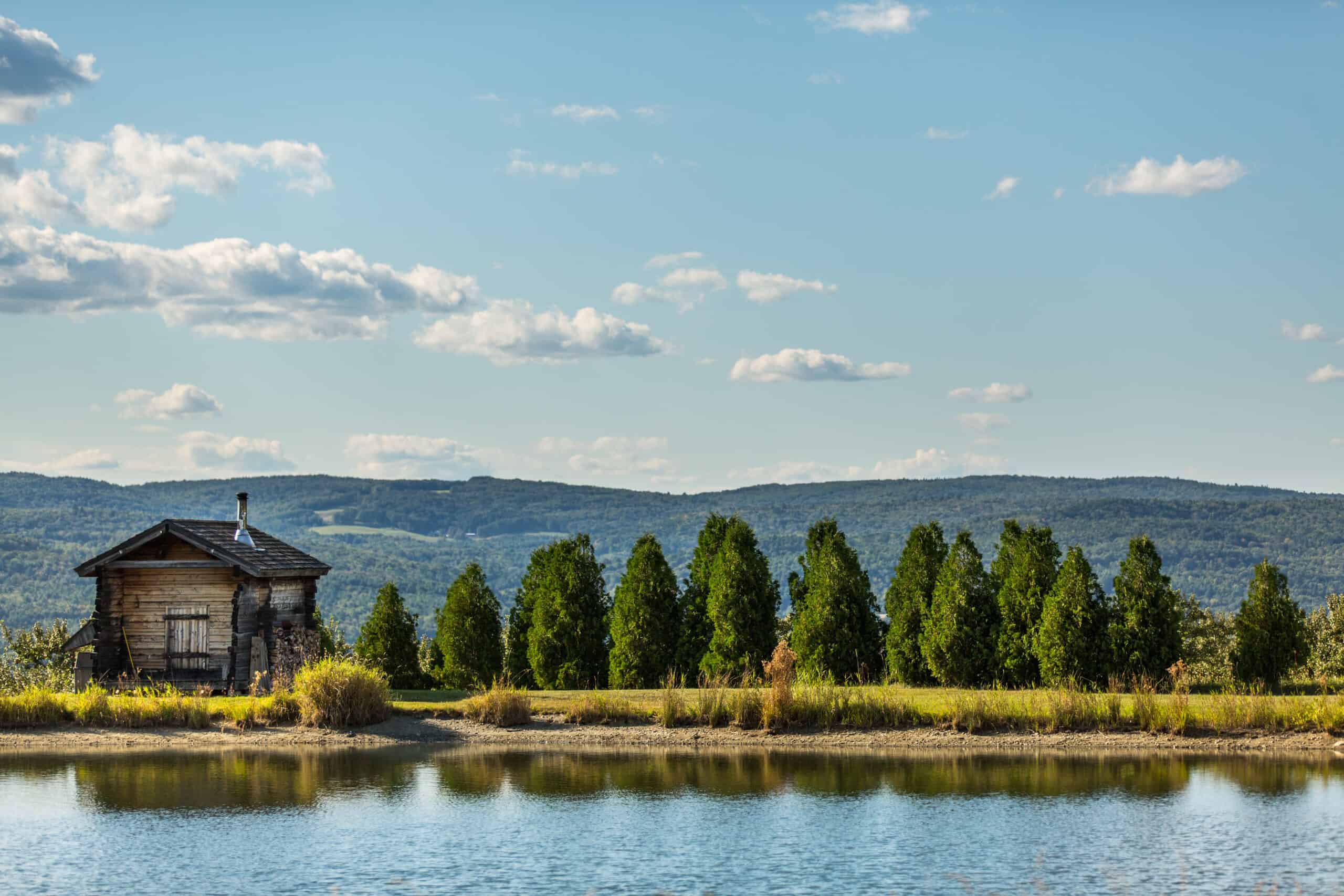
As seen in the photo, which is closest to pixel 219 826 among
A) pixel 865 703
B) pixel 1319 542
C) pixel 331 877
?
pixel 331 877

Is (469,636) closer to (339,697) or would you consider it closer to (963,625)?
(339,697)

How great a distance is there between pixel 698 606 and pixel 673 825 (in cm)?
1562

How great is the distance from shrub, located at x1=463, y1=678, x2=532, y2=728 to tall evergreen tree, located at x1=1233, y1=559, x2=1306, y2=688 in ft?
49.9

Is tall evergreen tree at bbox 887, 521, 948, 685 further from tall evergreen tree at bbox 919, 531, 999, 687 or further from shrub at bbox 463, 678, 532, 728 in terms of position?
shrub at bbox 463, 678, 532, 728

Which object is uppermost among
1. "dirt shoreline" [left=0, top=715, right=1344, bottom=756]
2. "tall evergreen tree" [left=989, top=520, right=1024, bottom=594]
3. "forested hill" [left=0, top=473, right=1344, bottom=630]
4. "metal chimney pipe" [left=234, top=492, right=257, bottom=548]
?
"forested hill" [left=0, top=473, right=1344, bottom=630]

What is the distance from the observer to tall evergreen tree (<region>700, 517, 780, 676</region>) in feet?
107

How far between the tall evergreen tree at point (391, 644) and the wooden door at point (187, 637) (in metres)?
3.81

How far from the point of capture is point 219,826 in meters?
18.7

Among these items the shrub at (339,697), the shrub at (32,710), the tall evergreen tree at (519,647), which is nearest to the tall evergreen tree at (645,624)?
the tall evergreen tree at (519,647)

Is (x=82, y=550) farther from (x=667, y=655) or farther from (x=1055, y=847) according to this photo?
(x=1055, y=847)

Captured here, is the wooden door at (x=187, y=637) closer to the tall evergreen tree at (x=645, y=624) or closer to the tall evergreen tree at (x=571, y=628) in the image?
the tall evergreen tree at (x=571, y=628)

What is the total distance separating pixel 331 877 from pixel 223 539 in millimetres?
19024

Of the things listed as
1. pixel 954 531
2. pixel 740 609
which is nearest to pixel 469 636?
pixel 740 609

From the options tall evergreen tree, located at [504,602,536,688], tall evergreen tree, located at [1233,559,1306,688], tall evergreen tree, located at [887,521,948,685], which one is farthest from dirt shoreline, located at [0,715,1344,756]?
tall evergreen tree, located at [504,602,536,688]
